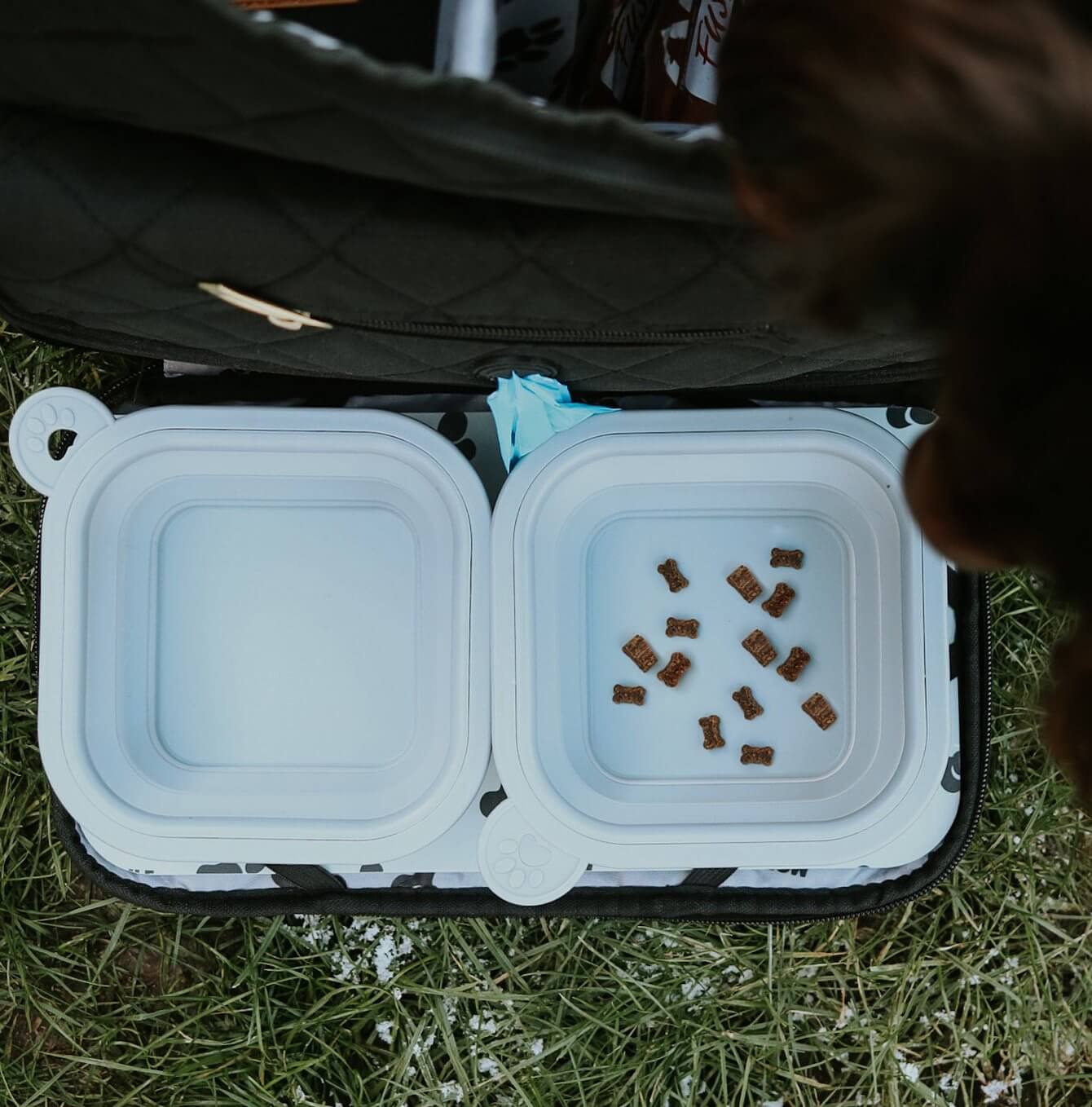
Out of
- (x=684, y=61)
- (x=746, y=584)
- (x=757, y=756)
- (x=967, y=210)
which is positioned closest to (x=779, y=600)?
(x=746, y=584)

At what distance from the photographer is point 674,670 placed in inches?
35.5

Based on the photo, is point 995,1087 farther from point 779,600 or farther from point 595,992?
point 779,600

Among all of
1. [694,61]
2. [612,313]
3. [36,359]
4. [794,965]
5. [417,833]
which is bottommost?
[794,965]

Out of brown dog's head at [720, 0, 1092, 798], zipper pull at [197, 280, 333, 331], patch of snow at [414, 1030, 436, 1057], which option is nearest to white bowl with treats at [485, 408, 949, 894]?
zipper pull at [197, 280, 333, 331]

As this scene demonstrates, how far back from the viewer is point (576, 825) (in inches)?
32.4

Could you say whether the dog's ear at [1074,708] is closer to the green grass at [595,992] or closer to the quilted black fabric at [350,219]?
the quilted black fabric at [350,219]

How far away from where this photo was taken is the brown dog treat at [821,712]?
880mm

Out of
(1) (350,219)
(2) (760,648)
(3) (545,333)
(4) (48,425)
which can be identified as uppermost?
(1) (350,219)

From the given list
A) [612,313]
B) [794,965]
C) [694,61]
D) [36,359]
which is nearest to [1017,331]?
[612,313]

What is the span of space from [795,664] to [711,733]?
0.10m

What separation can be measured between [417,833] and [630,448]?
0.37m

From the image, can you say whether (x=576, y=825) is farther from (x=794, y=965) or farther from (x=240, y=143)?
(x=240, y=143)

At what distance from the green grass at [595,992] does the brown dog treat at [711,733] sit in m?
0.27

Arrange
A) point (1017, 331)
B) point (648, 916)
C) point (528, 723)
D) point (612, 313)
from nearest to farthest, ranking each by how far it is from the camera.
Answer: point (1017, 331) → point (612, 313) → point (528, 723) → point (648, 916)
